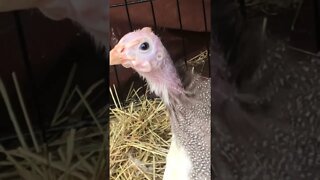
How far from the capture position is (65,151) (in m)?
0.68

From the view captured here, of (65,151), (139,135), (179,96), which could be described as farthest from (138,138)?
(65,151)

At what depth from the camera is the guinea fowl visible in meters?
0.79

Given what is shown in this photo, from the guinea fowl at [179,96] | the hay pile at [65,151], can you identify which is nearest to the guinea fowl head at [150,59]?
the guinea fowl at [179,96]

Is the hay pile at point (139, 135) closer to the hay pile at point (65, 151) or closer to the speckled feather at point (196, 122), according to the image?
the speckled feather at point (196, 122)

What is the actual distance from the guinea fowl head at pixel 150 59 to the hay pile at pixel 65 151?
5.3 inches

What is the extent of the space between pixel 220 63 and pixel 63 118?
19 centimetres

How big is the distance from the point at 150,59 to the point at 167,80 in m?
0.04

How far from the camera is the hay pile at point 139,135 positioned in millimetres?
931

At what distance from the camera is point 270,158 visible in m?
0.76

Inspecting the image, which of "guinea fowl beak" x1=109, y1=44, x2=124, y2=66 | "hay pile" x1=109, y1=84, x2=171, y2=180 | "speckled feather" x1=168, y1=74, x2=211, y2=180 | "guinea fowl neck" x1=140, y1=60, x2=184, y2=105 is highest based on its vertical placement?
"guinea fowl beak" x1=109, y1=44, x2=124, y2=66

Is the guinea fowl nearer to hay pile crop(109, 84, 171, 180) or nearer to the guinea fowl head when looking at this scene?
the guinea fowl head

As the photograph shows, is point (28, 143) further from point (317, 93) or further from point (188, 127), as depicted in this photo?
point (317, 93)

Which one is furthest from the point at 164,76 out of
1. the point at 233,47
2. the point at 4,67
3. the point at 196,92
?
the point at 4,67

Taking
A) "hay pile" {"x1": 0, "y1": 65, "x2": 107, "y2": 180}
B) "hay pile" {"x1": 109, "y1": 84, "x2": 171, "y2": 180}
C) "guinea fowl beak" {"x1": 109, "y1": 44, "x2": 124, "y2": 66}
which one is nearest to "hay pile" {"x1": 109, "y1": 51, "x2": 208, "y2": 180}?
"hay pile" {"x1": 109, "y1": 84, "x2": 171, "y2": 180}
